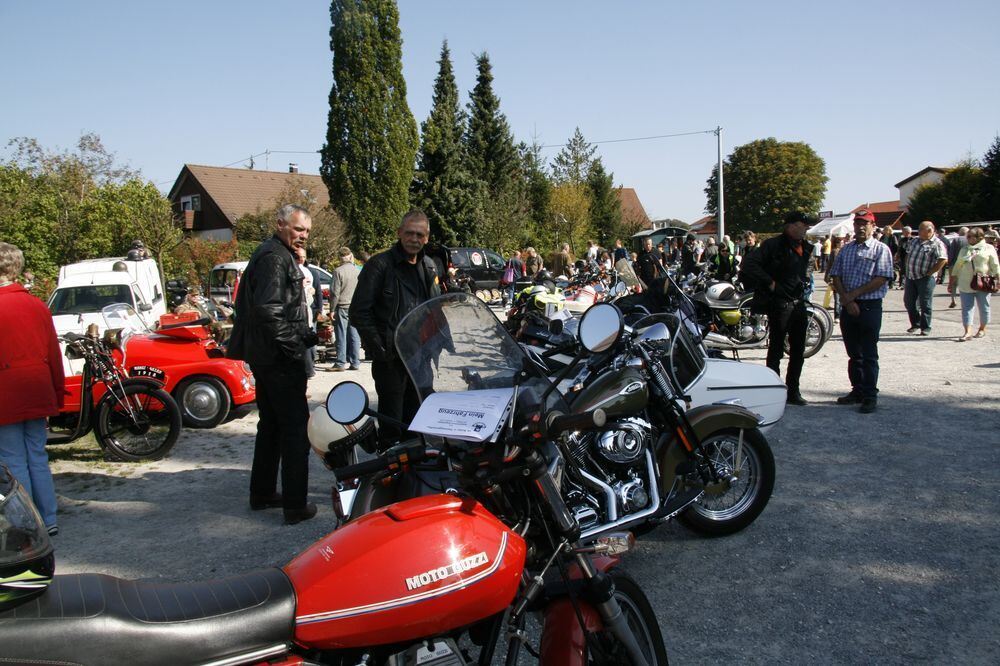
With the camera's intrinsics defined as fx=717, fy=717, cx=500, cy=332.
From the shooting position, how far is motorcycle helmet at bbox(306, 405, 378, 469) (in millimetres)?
3240

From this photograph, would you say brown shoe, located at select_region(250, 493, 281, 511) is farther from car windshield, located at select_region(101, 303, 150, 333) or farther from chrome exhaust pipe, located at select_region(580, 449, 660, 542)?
car windshield, located at select_region(101, 303, 150, 333)

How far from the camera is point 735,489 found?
13.9 feet

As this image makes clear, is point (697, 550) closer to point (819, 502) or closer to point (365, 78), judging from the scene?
point (819, 502)

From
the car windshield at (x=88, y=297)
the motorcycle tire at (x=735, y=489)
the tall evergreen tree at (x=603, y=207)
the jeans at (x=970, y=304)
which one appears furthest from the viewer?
the tall evergreen tree at (x=603, y=207)

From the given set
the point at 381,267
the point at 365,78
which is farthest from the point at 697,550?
the point at 365,78

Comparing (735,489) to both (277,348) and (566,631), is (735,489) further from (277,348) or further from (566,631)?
(277,348)

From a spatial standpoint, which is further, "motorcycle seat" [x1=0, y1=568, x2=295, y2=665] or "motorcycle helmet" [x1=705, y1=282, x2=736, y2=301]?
"motorcycle helmet" [x1=705, y1=282, x2=736, y2=301]

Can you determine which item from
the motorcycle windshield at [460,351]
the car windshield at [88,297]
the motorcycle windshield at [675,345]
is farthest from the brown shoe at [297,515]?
the car windshield at [88,297]

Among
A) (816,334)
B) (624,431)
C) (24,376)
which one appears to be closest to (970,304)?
(816,334)

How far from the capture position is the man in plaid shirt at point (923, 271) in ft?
35.2

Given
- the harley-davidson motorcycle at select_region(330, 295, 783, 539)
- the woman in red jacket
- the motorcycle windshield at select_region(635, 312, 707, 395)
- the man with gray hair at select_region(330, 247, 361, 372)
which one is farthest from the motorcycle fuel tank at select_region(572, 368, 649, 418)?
the man with gray hair at select_region(330, 247, 361, 372)

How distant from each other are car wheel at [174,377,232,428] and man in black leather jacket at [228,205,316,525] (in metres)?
2.83

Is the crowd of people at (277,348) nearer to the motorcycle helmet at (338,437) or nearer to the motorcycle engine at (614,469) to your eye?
the motorcycle helmet at (338,437)

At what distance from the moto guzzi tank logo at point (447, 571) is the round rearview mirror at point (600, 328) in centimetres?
94
